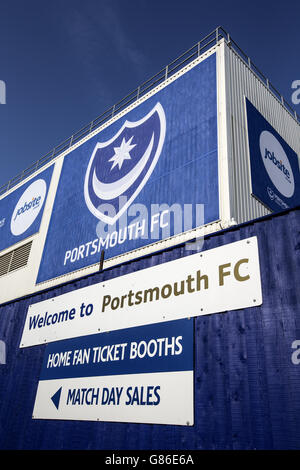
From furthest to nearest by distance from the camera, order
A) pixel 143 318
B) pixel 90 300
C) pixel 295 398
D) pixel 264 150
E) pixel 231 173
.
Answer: pixel 264 150, pixel 231 173, pixel 90 300, pixel 143 318, pixel 295 398

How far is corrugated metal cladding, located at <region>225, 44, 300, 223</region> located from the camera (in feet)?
36.0

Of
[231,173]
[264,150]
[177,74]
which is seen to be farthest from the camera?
[177,74]

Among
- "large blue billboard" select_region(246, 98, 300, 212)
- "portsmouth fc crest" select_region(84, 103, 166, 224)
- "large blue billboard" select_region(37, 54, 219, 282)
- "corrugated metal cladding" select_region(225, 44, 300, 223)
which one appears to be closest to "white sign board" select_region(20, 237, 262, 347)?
"large blue billboard" select_region(37, 54, 219, 282)

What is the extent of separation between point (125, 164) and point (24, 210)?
9715 millimetres

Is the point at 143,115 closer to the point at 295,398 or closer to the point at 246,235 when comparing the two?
the point at 246,235

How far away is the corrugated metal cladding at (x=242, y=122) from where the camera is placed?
36.0 ft

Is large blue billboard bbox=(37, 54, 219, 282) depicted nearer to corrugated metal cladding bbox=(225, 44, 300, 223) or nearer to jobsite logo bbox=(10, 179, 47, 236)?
corrugated metal cladding bbox=(225, 44, 300, 223)

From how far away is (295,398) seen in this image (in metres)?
4.94

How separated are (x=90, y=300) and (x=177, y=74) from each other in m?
11.0

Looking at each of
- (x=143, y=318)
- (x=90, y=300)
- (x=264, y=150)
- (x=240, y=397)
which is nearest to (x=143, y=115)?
(x=264, y=150)

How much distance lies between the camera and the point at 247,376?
555 centimetres

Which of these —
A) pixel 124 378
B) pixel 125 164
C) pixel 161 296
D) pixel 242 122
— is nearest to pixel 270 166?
pixel 242 122

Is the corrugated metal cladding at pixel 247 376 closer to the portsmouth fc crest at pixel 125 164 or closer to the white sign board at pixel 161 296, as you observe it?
the white sign board at pixel 161 296
